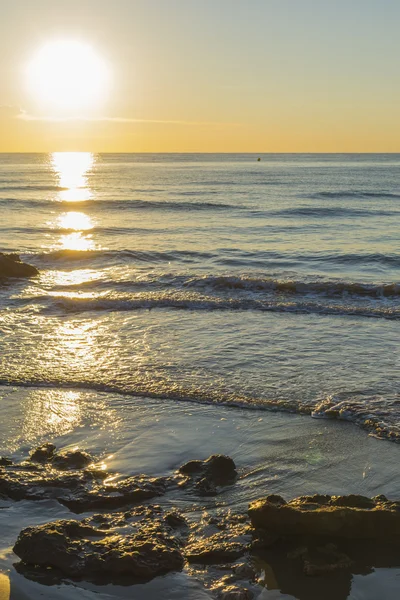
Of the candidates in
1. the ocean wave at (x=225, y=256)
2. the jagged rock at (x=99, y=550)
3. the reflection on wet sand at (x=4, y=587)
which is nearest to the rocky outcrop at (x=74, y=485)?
the jagged rock at (x=99, y=550)

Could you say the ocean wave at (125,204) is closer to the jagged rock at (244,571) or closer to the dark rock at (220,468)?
the dark rock at (220,468)

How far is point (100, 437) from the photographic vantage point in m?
7.41

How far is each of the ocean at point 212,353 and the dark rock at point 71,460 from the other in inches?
9.6

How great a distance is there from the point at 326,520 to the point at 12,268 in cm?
1486

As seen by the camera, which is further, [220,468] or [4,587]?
[220,468]

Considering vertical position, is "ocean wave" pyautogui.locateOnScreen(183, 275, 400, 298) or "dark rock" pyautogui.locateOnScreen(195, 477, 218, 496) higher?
"ocean wave" pyautogui.locateOnScreen(183, 275, 400, 298)

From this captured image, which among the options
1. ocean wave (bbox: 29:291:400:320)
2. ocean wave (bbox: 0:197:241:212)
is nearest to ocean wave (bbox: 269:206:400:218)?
ocean wave (bbox: 0:197:241:212)

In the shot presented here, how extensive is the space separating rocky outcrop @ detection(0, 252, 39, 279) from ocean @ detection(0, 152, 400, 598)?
20.3 inches

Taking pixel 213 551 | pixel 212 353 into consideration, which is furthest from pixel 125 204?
pixel 213 551

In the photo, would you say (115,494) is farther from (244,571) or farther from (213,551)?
(244,571)

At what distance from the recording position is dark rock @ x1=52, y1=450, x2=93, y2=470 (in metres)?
6.54

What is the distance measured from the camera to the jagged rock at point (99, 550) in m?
4.74

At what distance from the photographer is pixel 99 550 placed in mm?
4902

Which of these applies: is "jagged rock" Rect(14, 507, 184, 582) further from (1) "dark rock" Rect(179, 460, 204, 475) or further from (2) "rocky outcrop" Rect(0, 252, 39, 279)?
(2) "rocky outcrop" Rect(0, 252, 39, 279)
